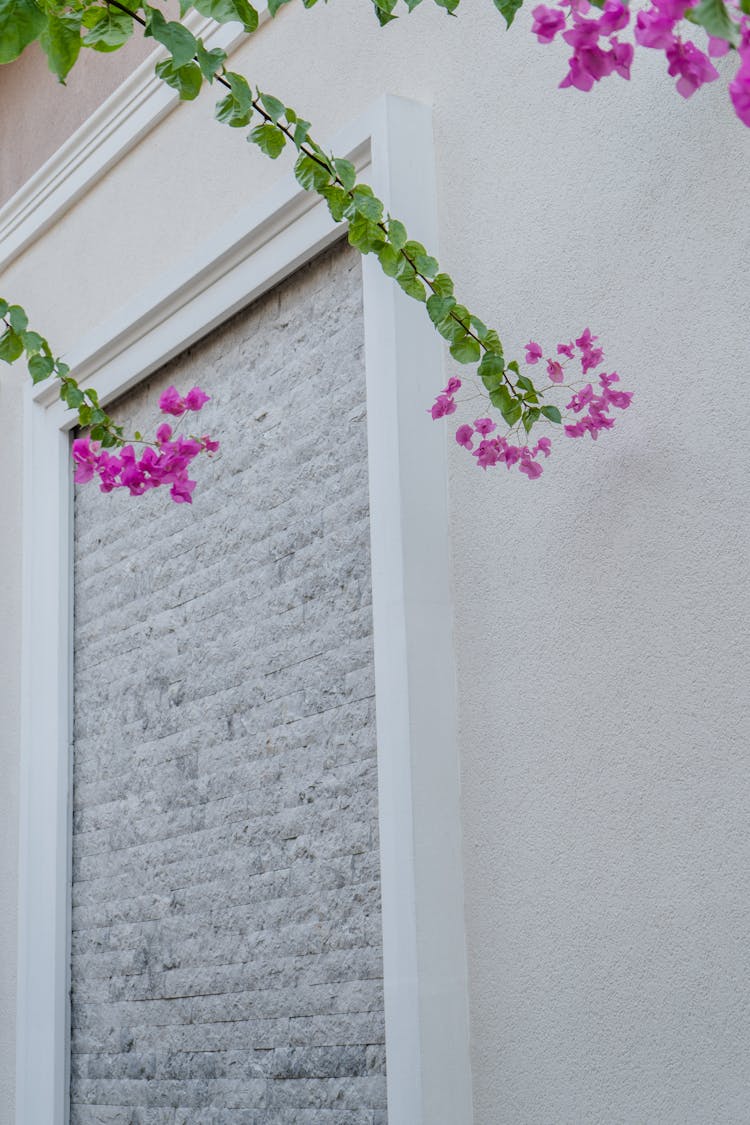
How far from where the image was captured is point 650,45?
1.67 m

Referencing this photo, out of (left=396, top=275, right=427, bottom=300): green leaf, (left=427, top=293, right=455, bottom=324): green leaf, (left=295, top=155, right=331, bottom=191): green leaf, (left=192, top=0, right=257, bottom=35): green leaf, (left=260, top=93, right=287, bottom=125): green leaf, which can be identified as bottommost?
(left=427, top=293, right=455, bottom=324): green leaf

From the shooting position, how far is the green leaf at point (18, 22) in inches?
74.7

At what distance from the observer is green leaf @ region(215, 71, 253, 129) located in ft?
8.42

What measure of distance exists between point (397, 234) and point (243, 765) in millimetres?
1346

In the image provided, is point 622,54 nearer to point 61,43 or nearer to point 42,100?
point 61,43

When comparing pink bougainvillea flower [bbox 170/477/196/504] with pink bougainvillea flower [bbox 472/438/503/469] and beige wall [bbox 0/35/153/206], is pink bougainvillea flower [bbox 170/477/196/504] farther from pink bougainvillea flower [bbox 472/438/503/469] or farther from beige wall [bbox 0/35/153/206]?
beige wall [bbox 0/35/153/206]

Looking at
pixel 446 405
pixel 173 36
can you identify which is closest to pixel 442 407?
pixel 446 405

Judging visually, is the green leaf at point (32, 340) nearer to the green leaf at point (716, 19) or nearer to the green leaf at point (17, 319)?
the green leaf at point (17, 319)

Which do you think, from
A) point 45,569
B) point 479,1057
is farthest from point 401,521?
point 45,569

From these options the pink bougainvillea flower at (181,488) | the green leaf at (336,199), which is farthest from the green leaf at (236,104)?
the pink bougainvillea flower at (181,488)

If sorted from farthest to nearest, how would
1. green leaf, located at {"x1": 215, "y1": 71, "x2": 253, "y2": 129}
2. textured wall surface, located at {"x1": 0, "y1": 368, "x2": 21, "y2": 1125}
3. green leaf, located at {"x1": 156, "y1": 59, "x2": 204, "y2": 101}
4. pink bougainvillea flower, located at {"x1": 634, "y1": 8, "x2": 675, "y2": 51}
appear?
textured wall surface, located at {"x1": 0, "y1": 368, "x2": 21, "y2": 1125} < green leaf, located at {"x1": 215, "y1": 71, "x2": 253, "y2": 129} < green leaf, located at {"x1": 156, "y1": 59, "x2": 204, "y2": 101} < pink bougainvillea flower, located at {"x1": 634, "y1": 8, "x2": 675, "y2": 51}

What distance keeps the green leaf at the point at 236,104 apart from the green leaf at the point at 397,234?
34 cm

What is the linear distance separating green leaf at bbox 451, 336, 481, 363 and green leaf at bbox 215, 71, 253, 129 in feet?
1.73

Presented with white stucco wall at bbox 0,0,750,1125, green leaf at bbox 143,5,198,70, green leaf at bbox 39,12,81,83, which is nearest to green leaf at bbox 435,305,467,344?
white stucco wall at bbox 0,0,750,1125
